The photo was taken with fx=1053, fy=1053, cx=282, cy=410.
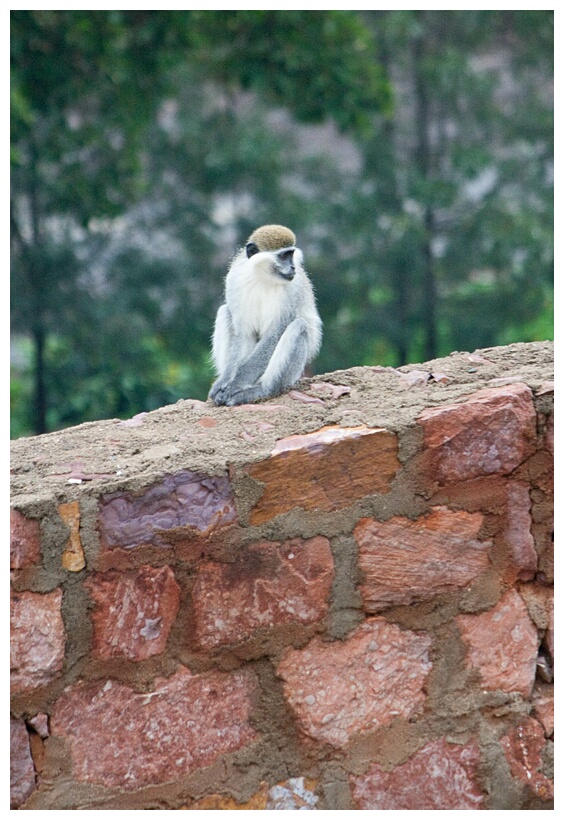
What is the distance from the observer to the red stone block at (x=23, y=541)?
7.79ft


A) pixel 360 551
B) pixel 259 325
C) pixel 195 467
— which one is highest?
pixel 259 325

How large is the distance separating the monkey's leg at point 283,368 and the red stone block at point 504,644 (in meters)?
1.29

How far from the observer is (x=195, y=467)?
2.48 metres

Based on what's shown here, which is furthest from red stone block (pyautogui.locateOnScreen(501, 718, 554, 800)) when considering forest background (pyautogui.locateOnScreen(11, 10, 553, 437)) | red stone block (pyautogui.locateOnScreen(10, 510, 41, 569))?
forest background (pyautogui.locateOnScreen(11, 10, 553, 437))

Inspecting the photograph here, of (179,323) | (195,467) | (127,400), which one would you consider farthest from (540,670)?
(179,323)

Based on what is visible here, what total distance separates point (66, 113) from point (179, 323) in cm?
244

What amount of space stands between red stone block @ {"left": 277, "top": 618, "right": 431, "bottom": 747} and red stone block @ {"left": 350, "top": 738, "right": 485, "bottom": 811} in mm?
112

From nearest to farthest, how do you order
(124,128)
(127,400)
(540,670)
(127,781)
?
(127,781), (540,670), (127,400), (124,128)

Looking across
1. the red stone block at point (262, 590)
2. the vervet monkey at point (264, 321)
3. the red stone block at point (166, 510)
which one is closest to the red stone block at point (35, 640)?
the red stone block at point (166, 510)

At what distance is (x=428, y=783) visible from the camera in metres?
2.56

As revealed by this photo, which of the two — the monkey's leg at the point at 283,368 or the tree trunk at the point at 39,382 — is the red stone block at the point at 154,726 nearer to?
the monkey's leg at the point at 283,368

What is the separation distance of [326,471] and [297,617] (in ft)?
1.17
